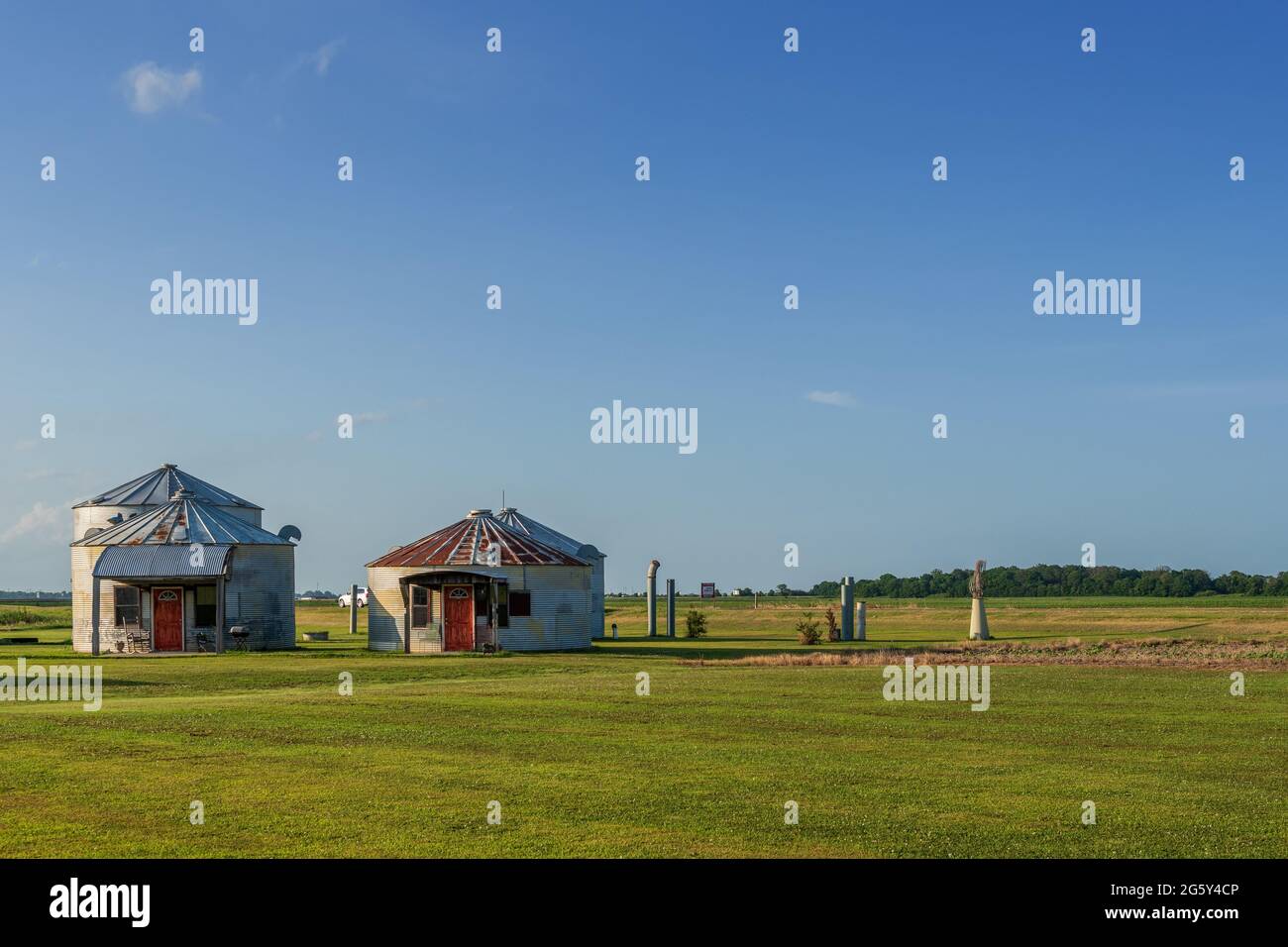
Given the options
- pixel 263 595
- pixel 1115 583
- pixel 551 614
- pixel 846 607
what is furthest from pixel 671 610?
pixel 1115 583

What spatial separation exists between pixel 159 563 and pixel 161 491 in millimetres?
10255

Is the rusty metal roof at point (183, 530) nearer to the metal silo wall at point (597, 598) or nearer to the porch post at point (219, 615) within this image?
the porch post at point (219, 615)

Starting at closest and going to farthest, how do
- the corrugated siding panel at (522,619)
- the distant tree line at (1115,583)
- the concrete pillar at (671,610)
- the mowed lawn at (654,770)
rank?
the mowed lawn at (654,770), the corrugated siding panel at (522,619), the concrete pillar at (671,610), the distant tree line at (1115,583)

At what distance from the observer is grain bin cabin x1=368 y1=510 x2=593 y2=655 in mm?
54125

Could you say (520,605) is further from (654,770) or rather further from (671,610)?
(654,770)

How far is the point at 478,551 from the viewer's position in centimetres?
5594

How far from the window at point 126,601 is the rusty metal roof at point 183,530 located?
1871 millimetres

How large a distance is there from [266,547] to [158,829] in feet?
146

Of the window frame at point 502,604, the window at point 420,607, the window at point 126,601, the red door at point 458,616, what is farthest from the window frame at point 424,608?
the window at point 126,601

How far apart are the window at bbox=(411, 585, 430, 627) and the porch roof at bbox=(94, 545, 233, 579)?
7.80 metres

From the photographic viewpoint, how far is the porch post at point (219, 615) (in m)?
53.2

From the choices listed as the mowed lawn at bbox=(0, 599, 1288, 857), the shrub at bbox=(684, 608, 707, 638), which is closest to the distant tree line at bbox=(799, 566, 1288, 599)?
the shrub at bbox=(684, 608, 707, 638)
